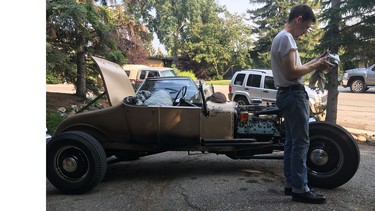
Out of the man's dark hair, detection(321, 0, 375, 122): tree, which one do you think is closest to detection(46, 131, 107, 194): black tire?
the man's dark hair

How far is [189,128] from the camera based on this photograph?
413 cm

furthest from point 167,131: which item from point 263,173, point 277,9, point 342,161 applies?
point 277,9

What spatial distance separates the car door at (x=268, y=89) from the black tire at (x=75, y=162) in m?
10.5

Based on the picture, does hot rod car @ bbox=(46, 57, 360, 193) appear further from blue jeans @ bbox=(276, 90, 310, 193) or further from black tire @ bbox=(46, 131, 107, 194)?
blue jeans @ bbox=(276, 90, 310, 193)

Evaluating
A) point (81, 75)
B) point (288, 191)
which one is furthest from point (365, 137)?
point (81, 75)

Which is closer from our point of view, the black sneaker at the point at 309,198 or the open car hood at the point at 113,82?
the black sneaker at the point at 309,198

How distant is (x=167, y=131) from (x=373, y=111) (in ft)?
36.9

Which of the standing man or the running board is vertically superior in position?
the standing man

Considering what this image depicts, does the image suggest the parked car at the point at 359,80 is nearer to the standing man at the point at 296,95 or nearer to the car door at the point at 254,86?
the car door at the point at 254,86

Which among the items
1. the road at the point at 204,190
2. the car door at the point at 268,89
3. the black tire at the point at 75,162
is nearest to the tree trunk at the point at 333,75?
the road at the point at 204,190

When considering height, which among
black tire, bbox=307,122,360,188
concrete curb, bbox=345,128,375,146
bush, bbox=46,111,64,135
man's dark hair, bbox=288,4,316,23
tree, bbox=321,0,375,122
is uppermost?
tree, bbox=321,0,375,122

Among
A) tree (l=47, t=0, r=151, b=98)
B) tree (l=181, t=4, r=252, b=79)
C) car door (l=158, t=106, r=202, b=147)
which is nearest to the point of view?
car door (l=158, t=106, r=202, b=147)

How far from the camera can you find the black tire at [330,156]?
12.6ft

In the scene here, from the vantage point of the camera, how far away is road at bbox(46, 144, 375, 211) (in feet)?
11.3
